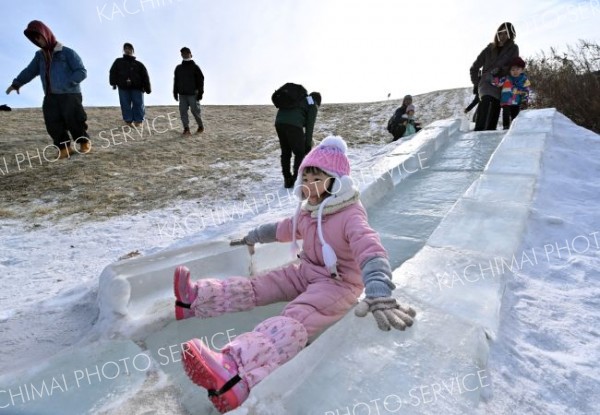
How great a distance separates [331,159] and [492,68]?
4.74 metres

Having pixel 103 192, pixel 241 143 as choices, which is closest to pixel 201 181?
pixel 103 192

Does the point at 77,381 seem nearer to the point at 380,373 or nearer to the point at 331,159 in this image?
the point at 380,373

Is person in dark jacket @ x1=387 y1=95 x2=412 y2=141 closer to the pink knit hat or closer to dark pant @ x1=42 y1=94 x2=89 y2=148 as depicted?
dark pant @ x1=42 y1=94 x2=89 y2=148

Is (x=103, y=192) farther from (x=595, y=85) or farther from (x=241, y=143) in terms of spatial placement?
(x=595, y=85)

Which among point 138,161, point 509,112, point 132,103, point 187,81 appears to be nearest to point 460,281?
point 509,112

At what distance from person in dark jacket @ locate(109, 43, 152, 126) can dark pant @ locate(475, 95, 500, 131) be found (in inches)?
244

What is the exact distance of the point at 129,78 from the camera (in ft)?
24.6

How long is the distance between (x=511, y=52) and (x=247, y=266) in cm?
524

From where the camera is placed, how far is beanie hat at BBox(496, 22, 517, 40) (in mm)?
5496

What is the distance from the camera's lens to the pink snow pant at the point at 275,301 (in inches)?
59.9

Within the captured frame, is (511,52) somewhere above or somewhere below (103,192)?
above

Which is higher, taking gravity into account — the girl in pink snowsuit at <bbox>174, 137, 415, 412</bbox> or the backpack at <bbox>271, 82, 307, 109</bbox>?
the backpack at <bbox>271, 82, 307, 109</bbox>

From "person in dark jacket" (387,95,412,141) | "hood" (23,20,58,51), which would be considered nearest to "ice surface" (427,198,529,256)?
"person in dark jacket" (387,95,412,141)

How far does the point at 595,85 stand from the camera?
6797 mm
